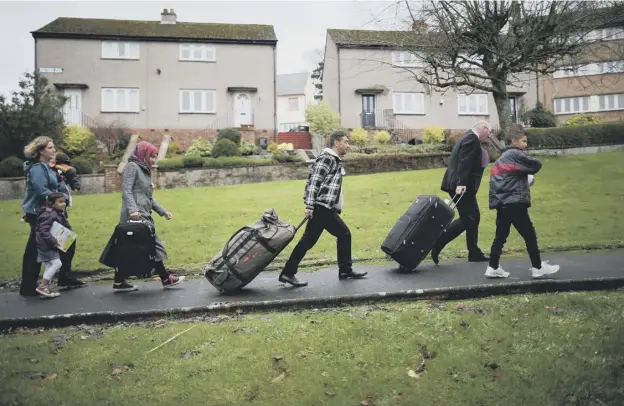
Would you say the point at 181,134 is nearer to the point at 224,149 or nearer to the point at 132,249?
the point at 224,149

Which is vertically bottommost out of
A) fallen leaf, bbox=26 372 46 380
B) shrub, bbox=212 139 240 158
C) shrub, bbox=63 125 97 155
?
fallen leaf, bbox=26 372 46 380

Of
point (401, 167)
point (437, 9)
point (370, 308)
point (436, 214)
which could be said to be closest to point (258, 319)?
point (370, 308)

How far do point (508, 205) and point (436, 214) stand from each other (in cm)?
112

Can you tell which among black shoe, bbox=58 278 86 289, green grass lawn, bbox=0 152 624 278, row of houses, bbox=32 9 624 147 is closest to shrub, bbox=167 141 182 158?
row of houses, bbox=32 9 624 147

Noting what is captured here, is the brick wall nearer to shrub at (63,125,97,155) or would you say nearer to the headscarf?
shrub at (63,125,97,155)

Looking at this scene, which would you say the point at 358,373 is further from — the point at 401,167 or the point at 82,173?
the point at 82,173

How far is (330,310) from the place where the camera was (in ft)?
18.5

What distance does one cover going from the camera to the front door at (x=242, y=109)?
33750mm

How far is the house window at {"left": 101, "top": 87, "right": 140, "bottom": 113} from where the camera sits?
32562mm

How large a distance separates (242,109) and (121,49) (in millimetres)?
8312

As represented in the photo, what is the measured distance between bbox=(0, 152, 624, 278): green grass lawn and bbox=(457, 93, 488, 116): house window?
1665cm

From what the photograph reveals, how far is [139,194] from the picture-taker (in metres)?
7.05

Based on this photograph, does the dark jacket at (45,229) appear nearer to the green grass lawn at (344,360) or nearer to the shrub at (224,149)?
the green grass lawn at (344,360)

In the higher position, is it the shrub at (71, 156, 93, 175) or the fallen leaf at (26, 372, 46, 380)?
the shrub at (71, 156, 93, 175)
